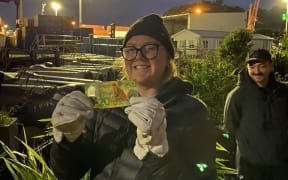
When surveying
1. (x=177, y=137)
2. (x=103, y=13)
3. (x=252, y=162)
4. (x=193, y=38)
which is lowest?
(x=252, y=162)

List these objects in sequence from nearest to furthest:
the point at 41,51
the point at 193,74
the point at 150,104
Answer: the point at 150,104 < the point at 193,74 < the point at 41,51

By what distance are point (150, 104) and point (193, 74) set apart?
Result: 439cm

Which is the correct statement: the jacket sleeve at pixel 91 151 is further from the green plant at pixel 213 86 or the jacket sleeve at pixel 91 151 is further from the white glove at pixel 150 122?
the green plant at pixel 213 86

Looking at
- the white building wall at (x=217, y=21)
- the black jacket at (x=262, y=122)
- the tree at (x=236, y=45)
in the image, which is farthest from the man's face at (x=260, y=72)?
the white building wall at (x=217, y=21)

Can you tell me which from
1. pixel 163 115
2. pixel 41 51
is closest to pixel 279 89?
pixel 163 115

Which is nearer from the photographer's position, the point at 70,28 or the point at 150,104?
the point at 150,104

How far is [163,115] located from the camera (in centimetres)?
130

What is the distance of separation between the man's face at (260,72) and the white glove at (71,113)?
2147mm

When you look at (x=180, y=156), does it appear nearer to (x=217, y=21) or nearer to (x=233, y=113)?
(x=233, y=113)

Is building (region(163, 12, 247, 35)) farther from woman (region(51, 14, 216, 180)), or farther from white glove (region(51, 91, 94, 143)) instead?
white glove (region(51, 91, 94, 143))

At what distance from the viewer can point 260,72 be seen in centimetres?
319

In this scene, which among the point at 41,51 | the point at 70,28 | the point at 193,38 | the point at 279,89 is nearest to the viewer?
the point at 279,89

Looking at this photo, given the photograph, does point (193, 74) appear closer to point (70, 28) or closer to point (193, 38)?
point (70, 28)

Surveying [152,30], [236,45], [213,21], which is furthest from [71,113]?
[213,21]
